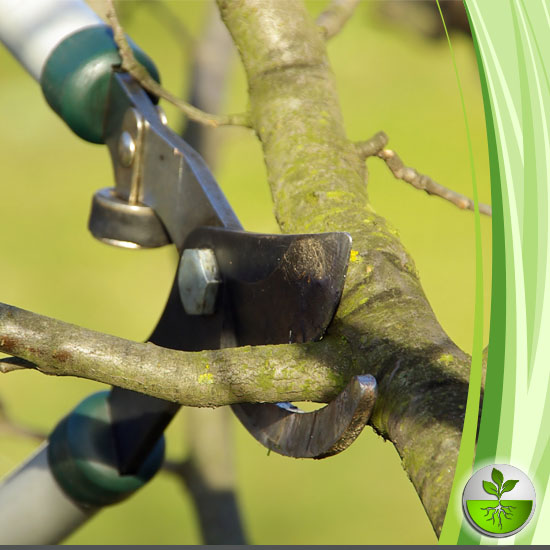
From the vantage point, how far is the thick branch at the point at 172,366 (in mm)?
395

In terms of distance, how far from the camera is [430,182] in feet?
2.14

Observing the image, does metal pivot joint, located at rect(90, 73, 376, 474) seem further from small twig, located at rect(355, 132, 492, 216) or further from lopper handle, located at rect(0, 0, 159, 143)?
small twig, located at rect(355, 132, 492, 216)

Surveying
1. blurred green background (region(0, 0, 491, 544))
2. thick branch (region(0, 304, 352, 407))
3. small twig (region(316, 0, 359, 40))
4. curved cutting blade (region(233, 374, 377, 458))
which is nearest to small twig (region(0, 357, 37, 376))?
thick branch (region(0, 304, 352, 407))

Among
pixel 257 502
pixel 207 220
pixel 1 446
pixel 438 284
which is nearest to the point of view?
pixel 207 220

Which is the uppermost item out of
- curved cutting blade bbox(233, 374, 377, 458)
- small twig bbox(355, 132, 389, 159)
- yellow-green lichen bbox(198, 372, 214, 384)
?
small twig bbox(355, 132, 389, 159)

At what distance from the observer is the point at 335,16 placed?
2.66ft

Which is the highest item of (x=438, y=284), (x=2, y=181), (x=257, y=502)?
(x=2, y=181)

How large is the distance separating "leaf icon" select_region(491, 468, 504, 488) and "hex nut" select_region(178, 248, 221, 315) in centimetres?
28

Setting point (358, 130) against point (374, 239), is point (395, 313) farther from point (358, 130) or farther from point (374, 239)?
point (358, 130)

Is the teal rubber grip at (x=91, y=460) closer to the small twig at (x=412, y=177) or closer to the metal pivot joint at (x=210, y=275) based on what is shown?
the metal pivot joint at (x=210, y=275)

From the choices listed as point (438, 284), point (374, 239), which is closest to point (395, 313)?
point (374, 239)

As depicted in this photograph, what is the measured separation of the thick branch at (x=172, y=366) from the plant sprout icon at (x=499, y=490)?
0.10 m

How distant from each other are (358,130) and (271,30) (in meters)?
1.36

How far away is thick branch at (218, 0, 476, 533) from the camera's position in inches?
14.1
